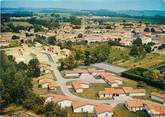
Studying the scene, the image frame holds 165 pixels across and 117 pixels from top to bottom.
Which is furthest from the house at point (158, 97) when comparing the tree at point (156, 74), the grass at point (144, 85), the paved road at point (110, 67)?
the paved road at point (110, 67)

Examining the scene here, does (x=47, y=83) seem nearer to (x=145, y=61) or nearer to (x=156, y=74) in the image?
(x=156, y=74)

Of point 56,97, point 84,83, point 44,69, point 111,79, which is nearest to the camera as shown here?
point 56,97

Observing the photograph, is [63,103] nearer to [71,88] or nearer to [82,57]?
[71,88]

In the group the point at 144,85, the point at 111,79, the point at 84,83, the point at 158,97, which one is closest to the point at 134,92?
the point at 158,97

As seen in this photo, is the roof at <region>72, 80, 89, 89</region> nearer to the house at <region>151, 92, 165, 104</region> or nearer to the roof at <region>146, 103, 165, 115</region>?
the house at <region>151, 92, 165, 104</region>

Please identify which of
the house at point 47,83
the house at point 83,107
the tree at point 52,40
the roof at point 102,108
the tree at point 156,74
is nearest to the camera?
the roof at point 102,108

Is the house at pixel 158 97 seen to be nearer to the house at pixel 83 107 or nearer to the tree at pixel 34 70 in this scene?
the house at pixel 83 107
